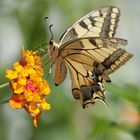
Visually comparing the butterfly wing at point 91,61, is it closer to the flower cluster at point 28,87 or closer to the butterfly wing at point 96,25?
the butterfly wing at point 96,25

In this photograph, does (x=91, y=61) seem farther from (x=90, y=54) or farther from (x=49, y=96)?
(x=49, y=96)

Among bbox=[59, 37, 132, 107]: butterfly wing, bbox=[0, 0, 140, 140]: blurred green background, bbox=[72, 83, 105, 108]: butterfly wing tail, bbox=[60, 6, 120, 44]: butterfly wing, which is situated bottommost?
bbox=[0, 0, 140, 140]: blurred green background

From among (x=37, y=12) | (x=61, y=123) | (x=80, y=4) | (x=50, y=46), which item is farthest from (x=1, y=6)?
(x=50, y=46)

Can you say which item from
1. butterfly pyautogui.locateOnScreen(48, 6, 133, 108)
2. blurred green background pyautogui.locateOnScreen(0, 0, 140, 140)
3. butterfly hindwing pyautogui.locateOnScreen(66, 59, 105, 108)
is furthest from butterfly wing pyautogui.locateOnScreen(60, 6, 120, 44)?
blurred green background pyautogui.locateOnScreen(0, 0, 140, 140)

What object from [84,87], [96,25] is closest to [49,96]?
[84,87]

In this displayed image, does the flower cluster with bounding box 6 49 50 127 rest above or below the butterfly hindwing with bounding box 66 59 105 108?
above

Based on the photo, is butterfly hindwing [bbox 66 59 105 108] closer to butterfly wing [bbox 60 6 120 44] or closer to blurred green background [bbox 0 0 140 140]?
butterfly wing [bbox 60 6 120 44]

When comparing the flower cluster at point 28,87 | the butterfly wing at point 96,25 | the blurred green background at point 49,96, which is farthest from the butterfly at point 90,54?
the blurred green background at point 49,96
